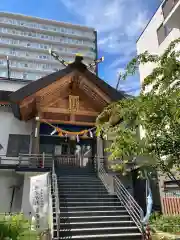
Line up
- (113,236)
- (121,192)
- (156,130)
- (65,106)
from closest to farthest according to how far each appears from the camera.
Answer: (156,130) → (113,236) → (121,192) → (65,106)

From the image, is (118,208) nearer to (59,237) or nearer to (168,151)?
(59,237)

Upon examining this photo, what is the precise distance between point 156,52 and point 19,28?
62.8 metres

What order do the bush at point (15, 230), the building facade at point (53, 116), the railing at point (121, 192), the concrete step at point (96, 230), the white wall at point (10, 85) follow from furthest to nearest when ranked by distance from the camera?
the white wall at point (10, 85) < the building facade at point (53, 116) < the railing at point (121, 192) < the concrete step at point (96, 230) < the bush at point (15, 230)

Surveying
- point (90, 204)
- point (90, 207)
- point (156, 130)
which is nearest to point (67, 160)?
point (90, 204)

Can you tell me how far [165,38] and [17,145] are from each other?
1136cm

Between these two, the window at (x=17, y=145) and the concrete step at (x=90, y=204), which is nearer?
the concrete step at (x=90, y=204)

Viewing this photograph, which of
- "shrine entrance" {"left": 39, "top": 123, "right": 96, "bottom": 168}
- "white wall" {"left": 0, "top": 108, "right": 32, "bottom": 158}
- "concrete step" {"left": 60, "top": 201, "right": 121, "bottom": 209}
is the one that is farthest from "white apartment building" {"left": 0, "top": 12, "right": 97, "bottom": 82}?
"concrete step" {"left": 60, "top": 201, "right": 121, "bottom": 209}

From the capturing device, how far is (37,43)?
226 ft

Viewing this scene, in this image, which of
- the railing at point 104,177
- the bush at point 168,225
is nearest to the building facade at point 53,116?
the railing at point 104,177

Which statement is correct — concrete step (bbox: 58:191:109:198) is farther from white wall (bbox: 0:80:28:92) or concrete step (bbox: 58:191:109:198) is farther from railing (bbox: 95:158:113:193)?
white wall (bbox: 0:80:28:92)

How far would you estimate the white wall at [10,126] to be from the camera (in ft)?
42.8

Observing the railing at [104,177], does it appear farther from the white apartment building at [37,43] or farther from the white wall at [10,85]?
the white apartment building at [37,43]

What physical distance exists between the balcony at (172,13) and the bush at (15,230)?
1104 cm

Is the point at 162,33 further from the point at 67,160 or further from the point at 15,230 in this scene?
the point at 15,230
